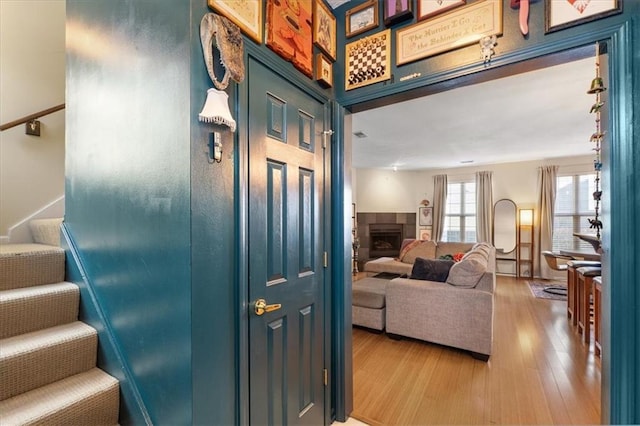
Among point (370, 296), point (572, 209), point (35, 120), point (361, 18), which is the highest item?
point (361, 18)

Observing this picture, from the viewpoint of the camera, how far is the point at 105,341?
139 cm

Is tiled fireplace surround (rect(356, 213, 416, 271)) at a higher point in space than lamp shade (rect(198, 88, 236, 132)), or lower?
lower

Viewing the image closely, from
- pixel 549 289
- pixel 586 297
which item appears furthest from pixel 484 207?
pixel 586 297

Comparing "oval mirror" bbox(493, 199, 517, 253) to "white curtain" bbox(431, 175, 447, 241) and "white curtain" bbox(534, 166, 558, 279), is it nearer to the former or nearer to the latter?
"white curtain" bbox(534, 166, 558, 279)

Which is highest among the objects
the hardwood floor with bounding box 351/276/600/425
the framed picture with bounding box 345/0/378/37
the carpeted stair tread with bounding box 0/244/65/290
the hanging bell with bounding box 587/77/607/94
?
the framed picture with bounding box 345/0/378/37

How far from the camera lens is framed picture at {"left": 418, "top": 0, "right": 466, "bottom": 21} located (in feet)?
4.90

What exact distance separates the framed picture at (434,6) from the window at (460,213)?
6546 mm

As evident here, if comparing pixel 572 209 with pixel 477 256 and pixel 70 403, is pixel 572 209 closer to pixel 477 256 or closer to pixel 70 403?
pixel 477 256

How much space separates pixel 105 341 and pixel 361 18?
Answer: 2.32 meters

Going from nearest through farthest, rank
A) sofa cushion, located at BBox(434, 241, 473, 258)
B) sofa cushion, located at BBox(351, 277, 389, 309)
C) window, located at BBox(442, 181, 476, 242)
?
sofa cushion, located at BBox(351, 277, 389, 309) → sofa cushion, located at BBox(434, 241, 473, 258) → window, located at BBox(442, 181, 476, 242)

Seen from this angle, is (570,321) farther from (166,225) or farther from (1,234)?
(1,234)

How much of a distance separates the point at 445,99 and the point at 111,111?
121 inches

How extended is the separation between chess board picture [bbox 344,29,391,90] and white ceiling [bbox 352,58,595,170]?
134 cm

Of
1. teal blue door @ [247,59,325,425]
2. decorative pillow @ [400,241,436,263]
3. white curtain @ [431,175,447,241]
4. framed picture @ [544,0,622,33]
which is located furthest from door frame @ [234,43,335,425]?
white curtain @ [431,175,447,241]
